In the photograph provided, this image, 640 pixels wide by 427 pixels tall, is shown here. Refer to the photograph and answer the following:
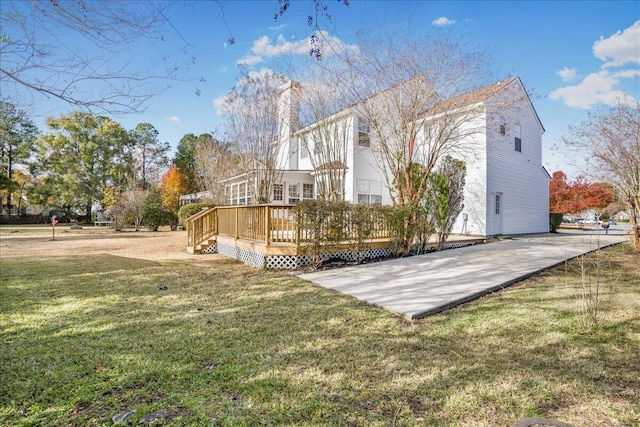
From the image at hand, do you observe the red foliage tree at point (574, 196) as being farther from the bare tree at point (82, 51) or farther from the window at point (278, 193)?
the bare tree at point (82, 51)

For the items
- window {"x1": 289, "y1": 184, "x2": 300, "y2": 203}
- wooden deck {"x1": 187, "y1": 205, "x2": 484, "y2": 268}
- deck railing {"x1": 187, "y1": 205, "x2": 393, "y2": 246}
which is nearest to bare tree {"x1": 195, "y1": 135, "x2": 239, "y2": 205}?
window {"x1": 289, "y1": 184, "x2": 300, "y2": 203}

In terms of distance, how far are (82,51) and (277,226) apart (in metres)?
5.28

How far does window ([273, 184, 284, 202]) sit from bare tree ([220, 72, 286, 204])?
2.51 ft

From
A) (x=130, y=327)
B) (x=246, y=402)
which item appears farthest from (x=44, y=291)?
(x=246, y=402)

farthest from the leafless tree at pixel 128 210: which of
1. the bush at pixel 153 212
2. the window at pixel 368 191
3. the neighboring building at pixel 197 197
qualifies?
the window at pixel 368 191

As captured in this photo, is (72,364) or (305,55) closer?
(72,364)

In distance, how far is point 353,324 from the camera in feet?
13.0

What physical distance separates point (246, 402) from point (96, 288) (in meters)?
5.00

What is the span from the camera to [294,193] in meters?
15.5

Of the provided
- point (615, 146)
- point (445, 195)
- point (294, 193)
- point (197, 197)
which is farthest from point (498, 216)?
point (197, 197)

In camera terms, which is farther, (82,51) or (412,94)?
(412,94)

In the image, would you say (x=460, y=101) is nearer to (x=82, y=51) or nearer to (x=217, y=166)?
(x=82, y=51)

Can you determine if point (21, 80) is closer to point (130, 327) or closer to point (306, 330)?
point (130, 327)

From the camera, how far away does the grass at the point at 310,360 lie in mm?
2256
